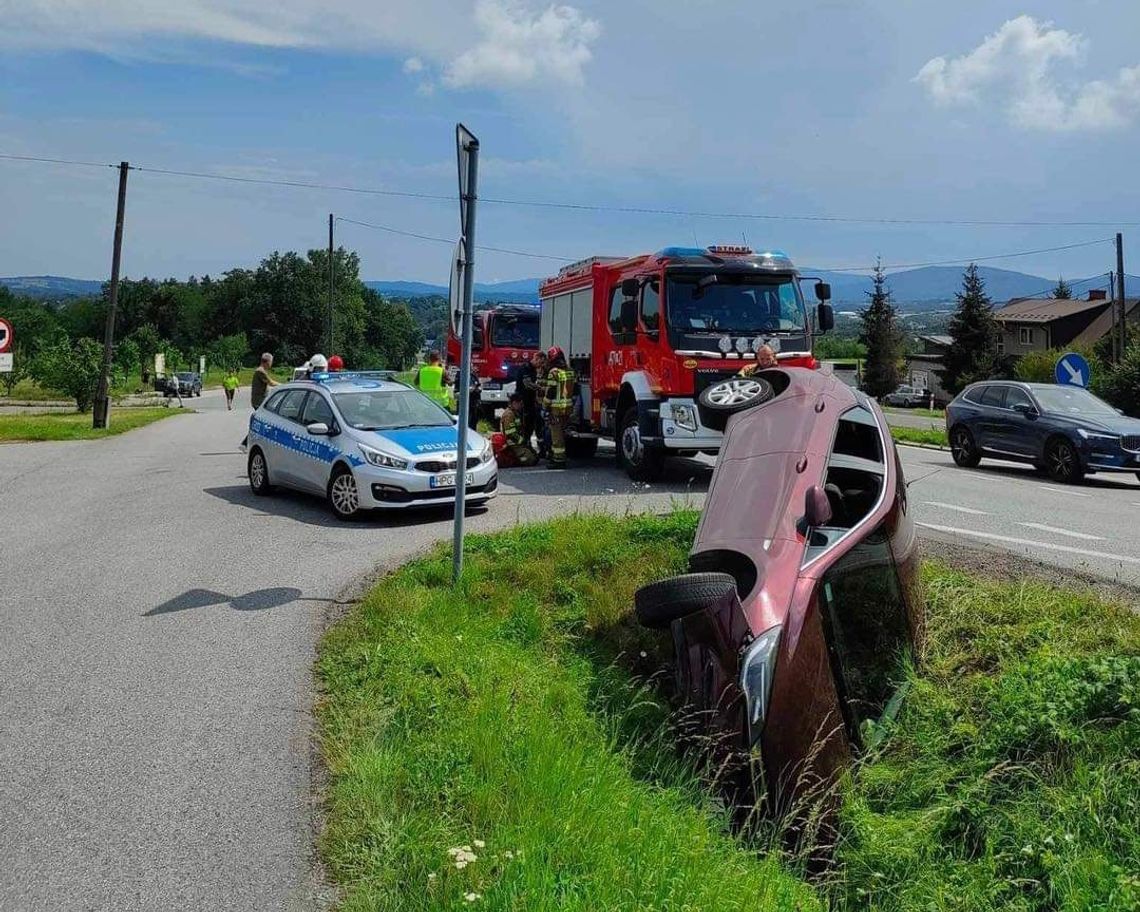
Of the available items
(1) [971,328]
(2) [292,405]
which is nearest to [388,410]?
(2) [292,405]

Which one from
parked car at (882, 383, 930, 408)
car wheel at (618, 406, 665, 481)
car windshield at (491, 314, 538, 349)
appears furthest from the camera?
parked car at (882, 383, 930, 408)

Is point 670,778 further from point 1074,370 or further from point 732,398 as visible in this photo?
point 1074,370

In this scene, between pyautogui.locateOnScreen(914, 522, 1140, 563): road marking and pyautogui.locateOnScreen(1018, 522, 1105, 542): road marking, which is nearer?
pyautogui.locateOnScreen(914, 522, 1140, 563): road marking

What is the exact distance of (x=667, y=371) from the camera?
46.2 feet

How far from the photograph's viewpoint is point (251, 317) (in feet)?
383

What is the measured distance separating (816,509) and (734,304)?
9487 millimetres

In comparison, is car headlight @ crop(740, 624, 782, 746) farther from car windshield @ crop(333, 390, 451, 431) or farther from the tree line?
the tree line

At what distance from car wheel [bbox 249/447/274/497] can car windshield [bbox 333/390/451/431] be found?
5.55 feet

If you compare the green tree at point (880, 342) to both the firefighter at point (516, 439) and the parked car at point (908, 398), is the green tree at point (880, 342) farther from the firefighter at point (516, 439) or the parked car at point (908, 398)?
the firefighter at point (516, 439)

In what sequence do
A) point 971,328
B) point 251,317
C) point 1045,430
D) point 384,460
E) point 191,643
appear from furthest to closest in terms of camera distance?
1. point 251,317
2. point 971,328
3. point 1045,430
4. point 384,460
5. point 191,643

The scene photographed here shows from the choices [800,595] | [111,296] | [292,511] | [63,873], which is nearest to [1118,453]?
[292,511]

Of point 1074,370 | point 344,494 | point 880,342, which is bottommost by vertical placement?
point 344,494

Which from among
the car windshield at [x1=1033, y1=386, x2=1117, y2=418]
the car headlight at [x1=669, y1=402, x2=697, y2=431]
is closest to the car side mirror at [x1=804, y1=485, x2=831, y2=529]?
the car headlight at [x1=669, y1=402, x2=697, y2=431]

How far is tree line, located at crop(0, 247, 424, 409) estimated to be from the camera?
4252 inches
